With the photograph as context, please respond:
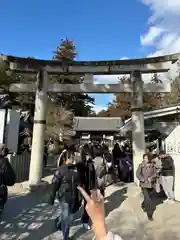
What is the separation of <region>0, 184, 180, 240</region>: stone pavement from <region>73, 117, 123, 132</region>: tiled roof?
56.2 ft

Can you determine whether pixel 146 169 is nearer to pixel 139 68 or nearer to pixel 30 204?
pixel 30 204

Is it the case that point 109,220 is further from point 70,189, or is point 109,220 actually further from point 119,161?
point 119,161

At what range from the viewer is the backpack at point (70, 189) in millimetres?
4938

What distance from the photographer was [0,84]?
20.3m

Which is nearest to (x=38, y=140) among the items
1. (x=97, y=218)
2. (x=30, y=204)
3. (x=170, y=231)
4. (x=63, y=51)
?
(x=30, y=204)

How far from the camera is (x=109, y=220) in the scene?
6582 mm

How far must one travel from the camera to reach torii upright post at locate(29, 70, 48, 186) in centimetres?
955

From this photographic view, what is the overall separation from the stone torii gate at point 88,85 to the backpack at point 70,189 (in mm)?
4727

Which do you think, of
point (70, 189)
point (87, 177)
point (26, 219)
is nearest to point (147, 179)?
point (87, 177)

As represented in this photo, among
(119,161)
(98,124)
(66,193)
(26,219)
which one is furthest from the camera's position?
(98,124)

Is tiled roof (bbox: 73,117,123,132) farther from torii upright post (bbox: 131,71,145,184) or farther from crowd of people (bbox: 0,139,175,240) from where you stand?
crowd of people (bbox: 0,139,175,240)

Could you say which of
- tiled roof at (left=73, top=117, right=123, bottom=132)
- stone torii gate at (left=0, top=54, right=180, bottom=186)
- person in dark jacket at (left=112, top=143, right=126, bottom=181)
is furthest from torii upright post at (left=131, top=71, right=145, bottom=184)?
tiled roof at (left=73, top=117, right=123, bottom=132)

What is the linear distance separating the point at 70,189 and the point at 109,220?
2.18 m

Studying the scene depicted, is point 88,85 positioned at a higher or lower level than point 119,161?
higher
